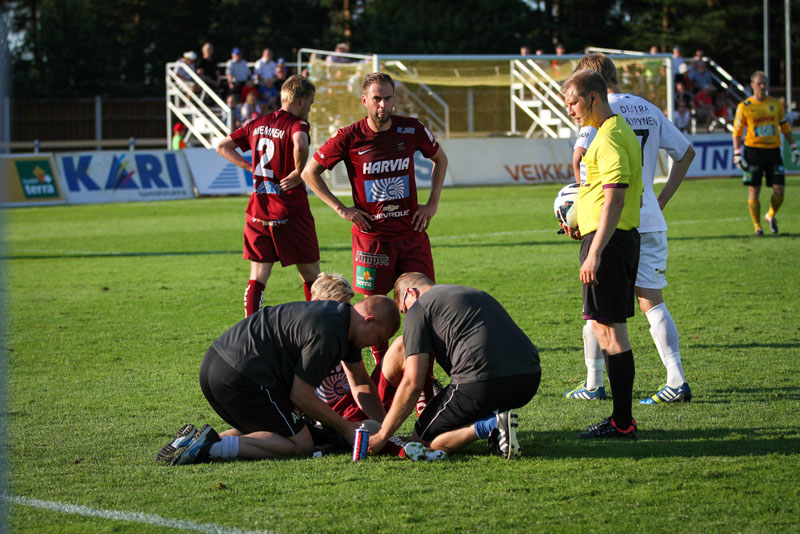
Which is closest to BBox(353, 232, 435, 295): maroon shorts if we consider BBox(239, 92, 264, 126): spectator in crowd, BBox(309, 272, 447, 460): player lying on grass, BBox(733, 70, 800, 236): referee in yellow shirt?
BBox(309, 272, 447, 460): player lying on grass

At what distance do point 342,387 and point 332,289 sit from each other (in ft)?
2.02

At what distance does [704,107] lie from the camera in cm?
3023

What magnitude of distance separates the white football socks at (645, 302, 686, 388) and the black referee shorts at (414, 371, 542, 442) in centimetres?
135

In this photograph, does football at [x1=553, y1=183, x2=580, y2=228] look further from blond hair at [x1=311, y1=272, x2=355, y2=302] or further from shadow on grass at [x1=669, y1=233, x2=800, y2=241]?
shadow on grass at [x1=669, y1=233, x2=800, y2=241]

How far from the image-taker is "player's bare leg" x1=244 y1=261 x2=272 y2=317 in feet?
24.7

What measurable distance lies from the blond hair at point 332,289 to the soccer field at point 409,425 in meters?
0.88

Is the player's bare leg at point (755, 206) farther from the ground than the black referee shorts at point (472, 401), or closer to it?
farther from the ground

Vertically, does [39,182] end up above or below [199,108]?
below

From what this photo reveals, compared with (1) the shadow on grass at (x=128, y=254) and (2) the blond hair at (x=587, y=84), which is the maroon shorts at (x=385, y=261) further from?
(1) the shadow on grass at (x=128, y=254)

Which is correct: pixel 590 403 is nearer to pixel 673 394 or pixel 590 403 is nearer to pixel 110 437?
pixel 673 394

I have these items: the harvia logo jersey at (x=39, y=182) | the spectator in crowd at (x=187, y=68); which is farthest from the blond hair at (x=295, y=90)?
the spectator in crowd at (x=187, y=68)

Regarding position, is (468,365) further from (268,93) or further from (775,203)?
(268,93)

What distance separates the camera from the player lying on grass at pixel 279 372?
471 centimetres

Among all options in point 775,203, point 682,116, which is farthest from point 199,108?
point 775,203
